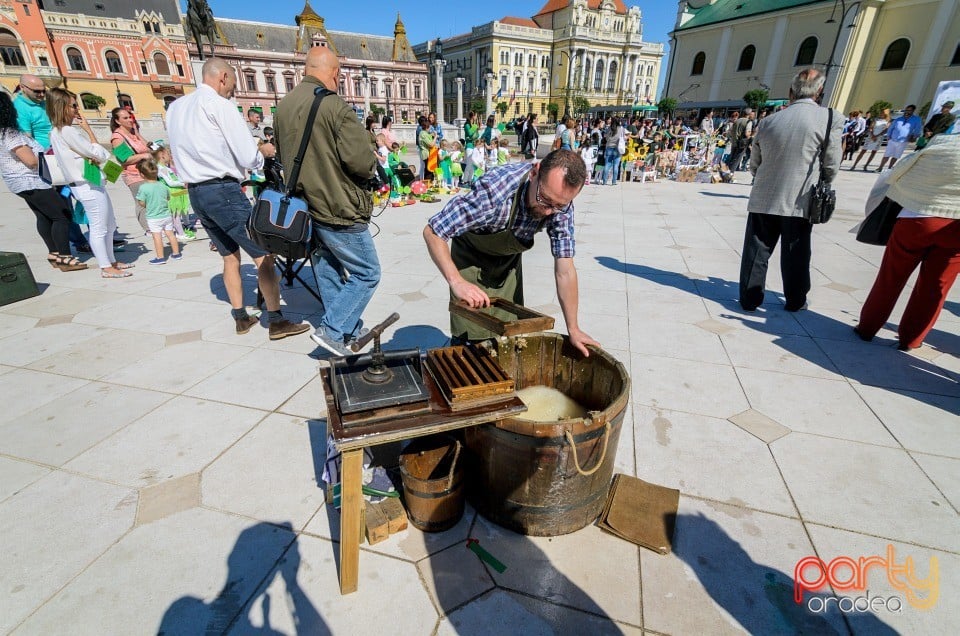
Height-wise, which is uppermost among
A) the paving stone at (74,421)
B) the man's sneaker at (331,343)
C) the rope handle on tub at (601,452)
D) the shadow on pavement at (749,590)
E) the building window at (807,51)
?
the building window at (807,51)

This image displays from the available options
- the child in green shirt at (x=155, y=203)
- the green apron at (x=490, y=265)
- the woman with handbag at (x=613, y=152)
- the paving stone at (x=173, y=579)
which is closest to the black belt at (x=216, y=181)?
the green apron at (x=490, y=265)

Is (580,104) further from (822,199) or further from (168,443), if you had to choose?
(168,443)

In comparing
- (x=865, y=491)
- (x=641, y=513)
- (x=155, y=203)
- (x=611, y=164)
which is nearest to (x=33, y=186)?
(x=155, y=203)

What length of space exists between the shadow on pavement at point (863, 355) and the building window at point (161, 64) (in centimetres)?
6634

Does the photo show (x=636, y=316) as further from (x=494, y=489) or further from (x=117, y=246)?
(x=117, y=246)

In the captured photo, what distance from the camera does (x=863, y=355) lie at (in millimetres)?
3689

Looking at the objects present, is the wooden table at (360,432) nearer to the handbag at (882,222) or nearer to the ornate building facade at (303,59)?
the handbag at (882,222)

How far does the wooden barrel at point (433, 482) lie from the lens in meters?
1.98

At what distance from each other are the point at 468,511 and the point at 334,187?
2.24 meters

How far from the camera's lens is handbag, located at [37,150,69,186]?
476cm

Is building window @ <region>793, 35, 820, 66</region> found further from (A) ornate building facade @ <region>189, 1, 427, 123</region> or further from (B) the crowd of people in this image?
(B) the crowd of people

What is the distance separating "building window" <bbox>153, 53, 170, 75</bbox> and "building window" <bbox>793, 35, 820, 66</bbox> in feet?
218

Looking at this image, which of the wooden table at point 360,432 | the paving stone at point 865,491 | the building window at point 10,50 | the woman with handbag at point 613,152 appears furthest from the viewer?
the building window at point 10,50

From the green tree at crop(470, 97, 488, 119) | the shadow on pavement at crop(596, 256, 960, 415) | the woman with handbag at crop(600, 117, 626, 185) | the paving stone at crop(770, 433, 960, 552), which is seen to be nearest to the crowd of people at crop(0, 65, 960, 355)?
the shadow on pavement at crop(596, 256, 960, 415)
